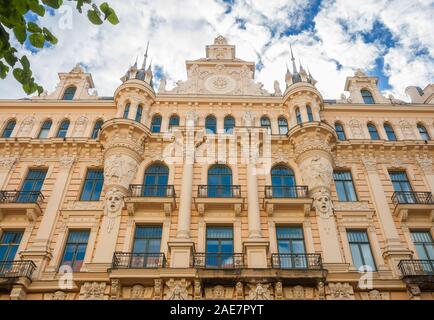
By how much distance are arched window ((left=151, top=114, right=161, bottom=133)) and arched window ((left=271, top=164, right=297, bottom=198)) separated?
7791mm

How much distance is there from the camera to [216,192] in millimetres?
20078

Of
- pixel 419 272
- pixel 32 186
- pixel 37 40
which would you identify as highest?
pixel 32 186

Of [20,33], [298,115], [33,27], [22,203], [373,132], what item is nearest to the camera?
[20,33]

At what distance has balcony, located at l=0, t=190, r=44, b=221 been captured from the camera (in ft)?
61.1

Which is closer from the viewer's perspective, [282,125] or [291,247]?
[291,247]

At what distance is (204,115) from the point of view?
23609 millimetres

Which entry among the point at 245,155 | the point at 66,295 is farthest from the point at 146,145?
the point at 66,295

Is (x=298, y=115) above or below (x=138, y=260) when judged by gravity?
above

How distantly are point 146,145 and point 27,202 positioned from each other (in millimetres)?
7184

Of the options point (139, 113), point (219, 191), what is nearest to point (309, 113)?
point (219, 191)

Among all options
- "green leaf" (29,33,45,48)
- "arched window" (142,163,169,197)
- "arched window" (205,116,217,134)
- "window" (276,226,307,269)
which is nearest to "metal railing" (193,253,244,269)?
"window" (276,226,307,269)

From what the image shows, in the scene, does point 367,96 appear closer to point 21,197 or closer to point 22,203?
point 22,203

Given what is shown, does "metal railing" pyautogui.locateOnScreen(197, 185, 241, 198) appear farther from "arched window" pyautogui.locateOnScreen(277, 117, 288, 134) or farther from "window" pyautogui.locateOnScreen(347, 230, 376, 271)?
"window" pyautogui.locateOnScreen(347, 230, 376, 271)

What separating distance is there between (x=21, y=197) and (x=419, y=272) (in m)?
20.6
